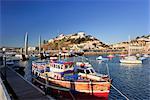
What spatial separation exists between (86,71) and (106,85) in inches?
99.5

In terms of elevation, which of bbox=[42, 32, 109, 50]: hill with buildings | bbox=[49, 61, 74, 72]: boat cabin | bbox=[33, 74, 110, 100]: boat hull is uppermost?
bbox=[42, 32, 109, 50]: hill with buildings

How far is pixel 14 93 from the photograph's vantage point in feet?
29.3

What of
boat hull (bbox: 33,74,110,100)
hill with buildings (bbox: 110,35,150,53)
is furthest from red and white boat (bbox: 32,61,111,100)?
hill with buildings (bbox: 110,35,150,53)

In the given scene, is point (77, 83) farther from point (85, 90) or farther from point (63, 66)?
point (63, 66)

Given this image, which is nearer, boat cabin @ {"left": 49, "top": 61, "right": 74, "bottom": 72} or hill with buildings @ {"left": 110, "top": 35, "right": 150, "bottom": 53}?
boat cabin @ {"left": 49, "top": 61, "right": 74, "bottom": 72}

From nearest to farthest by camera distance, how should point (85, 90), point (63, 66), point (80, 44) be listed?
1. point (85, 90)
2. point (63, 66)
3. point (80, 44)

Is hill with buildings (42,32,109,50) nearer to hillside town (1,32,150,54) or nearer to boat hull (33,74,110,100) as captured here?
hillside town (1,32,150,54)

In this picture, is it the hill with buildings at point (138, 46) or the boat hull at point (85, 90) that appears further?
the hill with buildings at point (138, 46)

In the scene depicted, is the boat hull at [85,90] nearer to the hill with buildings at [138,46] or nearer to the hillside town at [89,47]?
the hillside town at [89,47]

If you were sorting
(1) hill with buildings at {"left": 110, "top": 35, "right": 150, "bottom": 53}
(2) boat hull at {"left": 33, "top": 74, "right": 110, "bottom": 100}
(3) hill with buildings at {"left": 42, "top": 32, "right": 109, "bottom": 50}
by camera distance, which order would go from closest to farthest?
(2) boat hull at {"left": 33, "top": 74, "right": 110, "bottom": 100} → (3) hill with buildings at {"left": 42, "top": 32, "right": 109, "bottom": 50} → (1) hill with buildings at {"left": 110, "top": 35, "right": 150, "bottom": 53}

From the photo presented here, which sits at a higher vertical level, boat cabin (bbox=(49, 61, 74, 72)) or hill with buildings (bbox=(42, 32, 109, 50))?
hill with buildings (bbox=(42, 32, 109, 50))

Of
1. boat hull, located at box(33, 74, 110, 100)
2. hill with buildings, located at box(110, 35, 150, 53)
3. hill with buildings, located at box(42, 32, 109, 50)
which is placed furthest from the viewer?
hill with buildings, located at box(110, 35, 150, 53)

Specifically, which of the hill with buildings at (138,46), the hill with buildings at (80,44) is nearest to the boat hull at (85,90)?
the hill with buildings at (80,44)

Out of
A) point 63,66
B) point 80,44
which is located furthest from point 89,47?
point 63,66
